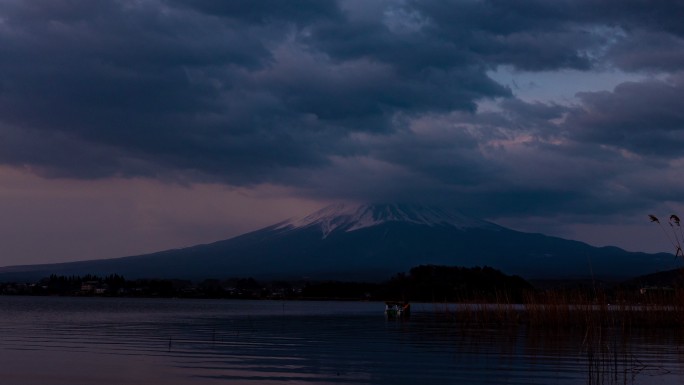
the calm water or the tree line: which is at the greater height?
the tree line

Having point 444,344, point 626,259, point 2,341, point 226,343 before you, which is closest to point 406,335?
point 444,344

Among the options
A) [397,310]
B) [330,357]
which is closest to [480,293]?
[397,310]

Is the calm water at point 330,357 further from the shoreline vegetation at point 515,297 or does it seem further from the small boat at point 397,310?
the small boat at point 397,310

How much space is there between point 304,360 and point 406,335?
9.95 metres

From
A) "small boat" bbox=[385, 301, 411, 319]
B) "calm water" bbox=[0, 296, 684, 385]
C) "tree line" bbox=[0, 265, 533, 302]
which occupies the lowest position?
"calm water" bbox=[0, 296, 684, 385]

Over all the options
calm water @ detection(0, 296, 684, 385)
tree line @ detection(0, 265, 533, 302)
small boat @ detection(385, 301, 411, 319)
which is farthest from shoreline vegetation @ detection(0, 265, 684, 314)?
small boat @ detection(385, 301, 411, 319)

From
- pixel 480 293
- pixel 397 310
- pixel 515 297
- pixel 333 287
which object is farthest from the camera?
pixel 333 287

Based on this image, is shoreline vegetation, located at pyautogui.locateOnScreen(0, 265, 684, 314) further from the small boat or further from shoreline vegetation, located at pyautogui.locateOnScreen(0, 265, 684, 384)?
the small boat

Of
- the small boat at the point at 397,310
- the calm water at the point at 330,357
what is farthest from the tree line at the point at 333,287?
the calm water at the point at 330,357

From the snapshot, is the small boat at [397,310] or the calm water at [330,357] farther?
the small boat at [397,310]

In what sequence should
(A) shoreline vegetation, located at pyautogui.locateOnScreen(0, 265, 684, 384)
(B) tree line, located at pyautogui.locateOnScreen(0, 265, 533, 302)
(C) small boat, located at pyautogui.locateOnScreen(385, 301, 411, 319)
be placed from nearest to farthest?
(A) shoreline vegetation, located at pyautogui.locateOnScreen(0, 265, 684, 384), (C) small boat, located at pyautogui.locateOnScreen(385, 301, 411, 319), (B) tree line, located at pyautogui.locateOnScreen(0, 265, 533, 302)

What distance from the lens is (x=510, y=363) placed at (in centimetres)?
1789

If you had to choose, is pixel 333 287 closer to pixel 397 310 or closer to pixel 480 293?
pixel 480 293

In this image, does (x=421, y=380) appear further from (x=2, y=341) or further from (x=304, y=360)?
(x=2, y=341)
